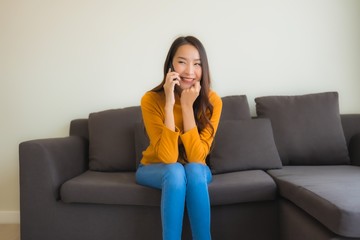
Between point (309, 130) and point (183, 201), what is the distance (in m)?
1.11

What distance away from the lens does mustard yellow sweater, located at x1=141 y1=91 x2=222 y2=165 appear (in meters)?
1.41

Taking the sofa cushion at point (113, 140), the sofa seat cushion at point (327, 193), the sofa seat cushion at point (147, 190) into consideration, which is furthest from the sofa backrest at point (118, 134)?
the sofa seat cushion at point (327, 193)

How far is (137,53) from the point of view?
231 cm

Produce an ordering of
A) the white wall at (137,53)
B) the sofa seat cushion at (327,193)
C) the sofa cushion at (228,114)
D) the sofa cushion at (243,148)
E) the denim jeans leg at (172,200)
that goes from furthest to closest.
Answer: the white wall at (137,53), the sofa cushion at (228,114), the sofa cushion at (243,148), the denim jeans leg at (172,200), the sofa seat cushion at (327,193)

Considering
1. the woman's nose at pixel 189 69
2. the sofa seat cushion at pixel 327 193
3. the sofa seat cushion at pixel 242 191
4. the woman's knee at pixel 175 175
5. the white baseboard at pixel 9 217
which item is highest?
the woman's nose at pixel 189 69

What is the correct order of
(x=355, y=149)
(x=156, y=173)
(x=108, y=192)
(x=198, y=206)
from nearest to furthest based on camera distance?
(x=198, y=206)
(x=156, y=173)
(x=108, y=192)
(x=355, y=149)

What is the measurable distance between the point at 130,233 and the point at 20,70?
5.39 ft

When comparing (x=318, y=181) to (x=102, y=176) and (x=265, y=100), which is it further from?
(x=102, y=176)

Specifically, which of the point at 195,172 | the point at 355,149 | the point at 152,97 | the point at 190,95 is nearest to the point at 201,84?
the point at 190,95

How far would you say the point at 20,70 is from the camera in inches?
93.0

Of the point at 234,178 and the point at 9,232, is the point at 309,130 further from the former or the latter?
the point at 9,232

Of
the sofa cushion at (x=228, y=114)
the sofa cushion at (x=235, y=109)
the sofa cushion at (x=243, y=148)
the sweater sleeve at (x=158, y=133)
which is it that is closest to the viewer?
the sweater sleeve at (x=158, y=133)

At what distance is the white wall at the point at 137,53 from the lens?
2260mm

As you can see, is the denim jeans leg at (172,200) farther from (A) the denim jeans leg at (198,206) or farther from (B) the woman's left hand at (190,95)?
(B) the woman's left hand at (190,95)
